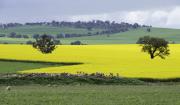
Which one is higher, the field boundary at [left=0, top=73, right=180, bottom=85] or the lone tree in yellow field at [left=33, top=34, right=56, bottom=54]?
the field boundary at [left=0, top=73, right=180, bottom=85]

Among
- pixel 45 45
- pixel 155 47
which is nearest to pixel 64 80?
pixel 155 47

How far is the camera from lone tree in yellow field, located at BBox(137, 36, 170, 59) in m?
78.6

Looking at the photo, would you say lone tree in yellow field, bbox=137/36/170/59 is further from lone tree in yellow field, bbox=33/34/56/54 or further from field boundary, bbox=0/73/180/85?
field boundary, bbox=0/73/180/85

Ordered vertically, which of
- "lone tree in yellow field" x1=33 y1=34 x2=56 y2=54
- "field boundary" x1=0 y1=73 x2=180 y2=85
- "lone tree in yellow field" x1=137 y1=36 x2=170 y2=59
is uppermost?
"field boundary" x1=0 y1=73 x2=180 y2=85

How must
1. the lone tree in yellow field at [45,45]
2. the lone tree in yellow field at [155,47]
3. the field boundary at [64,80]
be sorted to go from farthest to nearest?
the lone tree in yellow field at [45,45] → the lone tree in yellow field at [155,47] → the field boundary at [64,80]

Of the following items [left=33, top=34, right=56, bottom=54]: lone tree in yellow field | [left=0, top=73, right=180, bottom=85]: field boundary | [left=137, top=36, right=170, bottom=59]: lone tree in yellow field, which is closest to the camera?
[left=0, top=73, right=180, bottom=85]: field boundary

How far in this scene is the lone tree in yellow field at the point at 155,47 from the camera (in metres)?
78.6

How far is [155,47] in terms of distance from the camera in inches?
3150

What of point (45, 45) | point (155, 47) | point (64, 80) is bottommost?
point (45, 45)

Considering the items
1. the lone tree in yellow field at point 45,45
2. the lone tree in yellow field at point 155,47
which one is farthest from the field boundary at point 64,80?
the lone tree in yellow field at point 45,45

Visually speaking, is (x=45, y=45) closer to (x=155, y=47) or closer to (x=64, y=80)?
(x=155, y=47)

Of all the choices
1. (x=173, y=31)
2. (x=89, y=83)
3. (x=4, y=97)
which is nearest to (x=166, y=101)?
(x=4, y=97)

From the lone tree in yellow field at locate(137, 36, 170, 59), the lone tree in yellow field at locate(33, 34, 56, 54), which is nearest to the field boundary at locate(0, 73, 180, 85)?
the lone tree in yellow field at locate(137, 36, 170, 59)

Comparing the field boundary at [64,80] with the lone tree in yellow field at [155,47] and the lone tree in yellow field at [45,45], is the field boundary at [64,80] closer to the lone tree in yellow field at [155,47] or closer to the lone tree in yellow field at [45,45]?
the lone tree in yellow field at [155,47]
